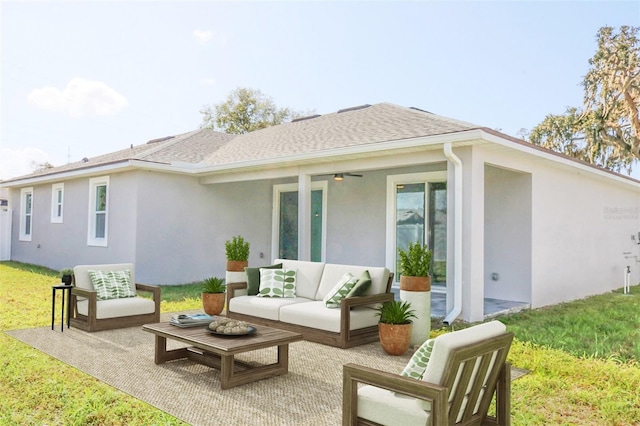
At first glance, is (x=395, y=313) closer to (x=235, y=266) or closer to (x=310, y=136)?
(x=235, y=266)

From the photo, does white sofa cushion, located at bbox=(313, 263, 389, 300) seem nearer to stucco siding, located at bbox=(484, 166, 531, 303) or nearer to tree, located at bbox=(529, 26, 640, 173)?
stucco siding, located at bbox=(484, 166, 531, 303)

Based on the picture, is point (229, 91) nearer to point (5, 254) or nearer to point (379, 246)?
point (5, 254)

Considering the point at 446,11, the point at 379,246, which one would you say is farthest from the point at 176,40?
the point at 379,246

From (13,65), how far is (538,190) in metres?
20.4

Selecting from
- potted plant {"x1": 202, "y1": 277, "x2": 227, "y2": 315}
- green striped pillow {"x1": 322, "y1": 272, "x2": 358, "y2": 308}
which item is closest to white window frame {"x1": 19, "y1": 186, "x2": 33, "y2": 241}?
potted plant {"x1": 202, "y1": 277, "x2": 227, "y2": 315}

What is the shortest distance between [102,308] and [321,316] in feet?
10.1

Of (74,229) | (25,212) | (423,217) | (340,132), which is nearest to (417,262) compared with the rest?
(423,217)

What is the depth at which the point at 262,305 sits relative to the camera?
664 cm

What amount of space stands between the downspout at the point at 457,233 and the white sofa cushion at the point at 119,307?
447cm

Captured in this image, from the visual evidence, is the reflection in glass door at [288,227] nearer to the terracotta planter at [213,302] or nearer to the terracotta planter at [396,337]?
the terracotta planter at [213,302]

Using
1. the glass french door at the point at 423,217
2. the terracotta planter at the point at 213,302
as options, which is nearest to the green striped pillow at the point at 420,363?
the terracotta planter at the point at 213,302

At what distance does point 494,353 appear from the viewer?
294cm

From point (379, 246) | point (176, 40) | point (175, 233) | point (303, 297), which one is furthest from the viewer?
Answer: point (176, 40)

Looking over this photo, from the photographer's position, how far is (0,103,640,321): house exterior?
24.4 feet
